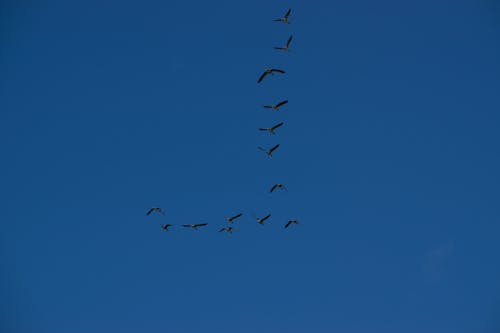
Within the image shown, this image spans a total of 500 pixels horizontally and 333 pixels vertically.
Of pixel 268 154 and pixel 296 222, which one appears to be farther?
pixel 296 222

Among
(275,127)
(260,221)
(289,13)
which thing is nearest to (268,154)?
(275,127)

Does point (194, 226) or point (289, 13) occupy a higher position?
point (289, 13)

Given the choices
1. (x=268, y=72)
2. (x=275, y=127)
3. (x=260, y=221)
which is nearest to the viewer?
(x=268, y=72)

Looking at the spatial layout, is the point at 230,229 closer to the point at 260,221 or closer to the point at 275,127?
the point at 260,221

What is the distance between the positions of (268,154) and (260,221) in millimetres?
11653

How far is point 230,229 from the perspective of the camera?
117 m

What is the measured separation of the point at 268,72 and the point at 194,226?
99.1ft

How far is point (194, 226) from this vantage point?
112500 millimetres

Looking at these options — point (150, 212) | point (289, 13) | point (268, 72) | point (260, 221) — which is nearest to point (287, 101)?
point (268, 72)

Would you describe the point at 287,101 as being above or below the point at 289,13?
below

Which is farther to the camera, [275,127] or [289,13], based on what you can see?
[275,127]

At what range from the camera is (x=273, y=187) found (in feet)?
357

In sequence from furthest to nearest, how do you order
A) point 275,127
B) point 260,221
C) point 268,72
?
1. point 260,221
2. point 275,127
3. point 268,72

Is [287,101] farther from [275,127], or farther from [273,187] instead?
[273,187]
